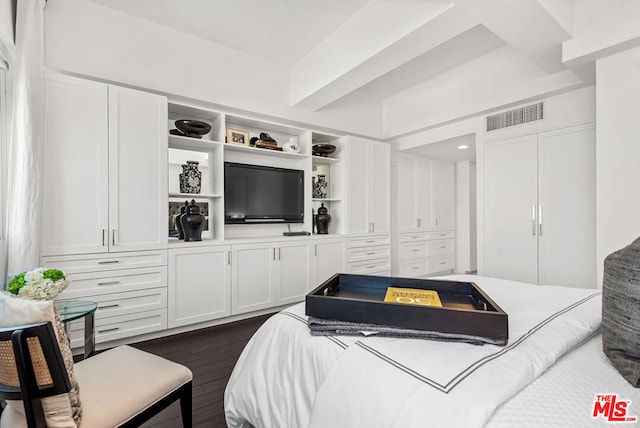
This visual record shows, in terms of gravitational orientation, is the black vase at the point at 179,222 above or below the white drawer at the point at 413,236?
above

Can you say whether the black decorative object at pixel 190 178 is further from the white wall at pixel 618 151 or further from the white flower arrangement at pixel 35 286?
the white wall at pixel 618 151

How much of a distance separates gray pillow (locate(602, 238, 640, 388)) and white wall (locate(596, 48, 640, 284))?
199 cm

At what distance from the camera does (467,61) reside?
3535 millimetres

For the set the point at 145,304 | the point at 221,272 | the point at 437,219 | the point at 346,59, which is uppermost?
the point at 346,59

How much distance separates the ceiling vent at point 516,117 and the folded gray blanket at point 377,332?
338 centimetres

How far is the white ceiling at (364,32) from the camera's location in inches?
85.3

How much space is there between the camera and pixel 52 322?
887 mm

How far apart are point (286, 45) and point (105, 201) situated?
7.71 ft

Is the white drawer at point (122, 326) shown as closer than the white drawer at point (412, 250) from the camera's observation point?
Yes

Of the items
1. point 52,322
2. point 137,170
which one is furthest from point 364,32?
point 52,322

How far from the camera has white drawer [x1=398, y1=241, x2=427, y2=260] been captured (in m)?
4.96

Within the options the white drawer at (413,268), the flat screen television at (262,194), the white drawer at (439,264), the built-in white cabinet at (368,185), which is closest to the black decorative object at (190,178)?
the flat screen television at (262,194)

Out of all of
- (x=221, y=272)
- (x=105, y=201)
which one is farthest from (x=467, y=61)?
(x=105, y=201)

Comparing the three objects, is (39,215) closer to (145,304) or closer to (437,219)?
(145,304)
